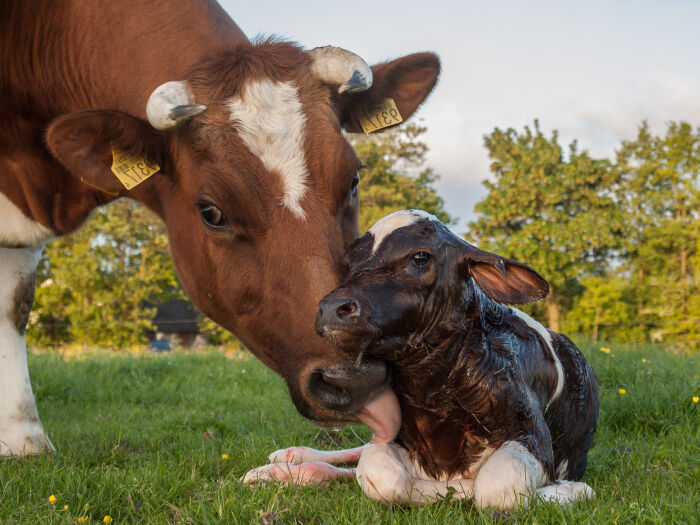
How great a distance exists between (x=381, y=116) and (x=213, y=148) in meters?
1.19

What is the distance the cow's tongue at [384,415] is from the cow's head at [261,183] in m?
0.06

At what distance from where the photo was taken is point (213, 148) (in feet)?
10.2

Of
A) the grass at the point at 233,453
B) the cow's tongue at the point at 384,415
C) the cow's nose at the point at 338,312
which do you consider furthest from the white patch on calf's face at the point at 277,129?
the grass at the point at 233,453

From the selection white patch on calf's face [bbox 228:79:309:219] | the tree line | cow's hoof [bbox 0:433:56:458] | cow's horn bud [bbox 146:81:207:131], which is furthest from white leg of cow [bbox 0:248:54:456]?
the tree line

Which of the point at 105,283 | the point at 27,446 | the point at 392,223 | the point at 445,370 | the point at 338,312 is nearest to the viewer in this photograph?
the point at 338,312

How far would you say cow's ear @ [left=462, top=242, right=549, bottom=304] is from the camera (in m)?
2.56

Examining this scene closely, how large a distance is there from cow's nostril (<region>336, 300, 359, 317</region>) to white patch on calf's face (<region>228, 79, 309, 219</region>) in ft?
2.31

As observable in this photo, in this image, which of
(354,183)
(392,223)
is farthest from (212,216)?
(392,223)

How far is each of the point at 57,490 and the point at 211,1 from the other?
2934 mm

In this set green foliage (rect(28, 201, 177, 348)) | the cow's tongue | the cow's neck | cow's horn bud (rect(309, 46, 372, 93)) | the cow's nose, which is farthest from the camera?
green foliage (rect(28, 201, 177, 348))

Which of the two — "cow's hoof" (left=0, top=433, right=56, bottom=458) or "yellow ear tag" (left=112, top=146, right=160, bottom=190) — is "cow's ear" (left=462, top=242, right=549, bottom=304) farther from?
"cow's hoof" (left=0, top=433, right=56, bottom=458)

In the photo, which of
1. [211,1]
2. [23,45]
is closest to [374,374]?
[211,1]

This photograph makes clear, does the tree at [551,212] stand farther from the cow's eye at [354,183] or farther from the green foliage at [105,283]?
the cow's eye at [354,183]

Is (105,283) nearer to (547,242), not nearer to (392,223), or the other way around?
(547,242)
